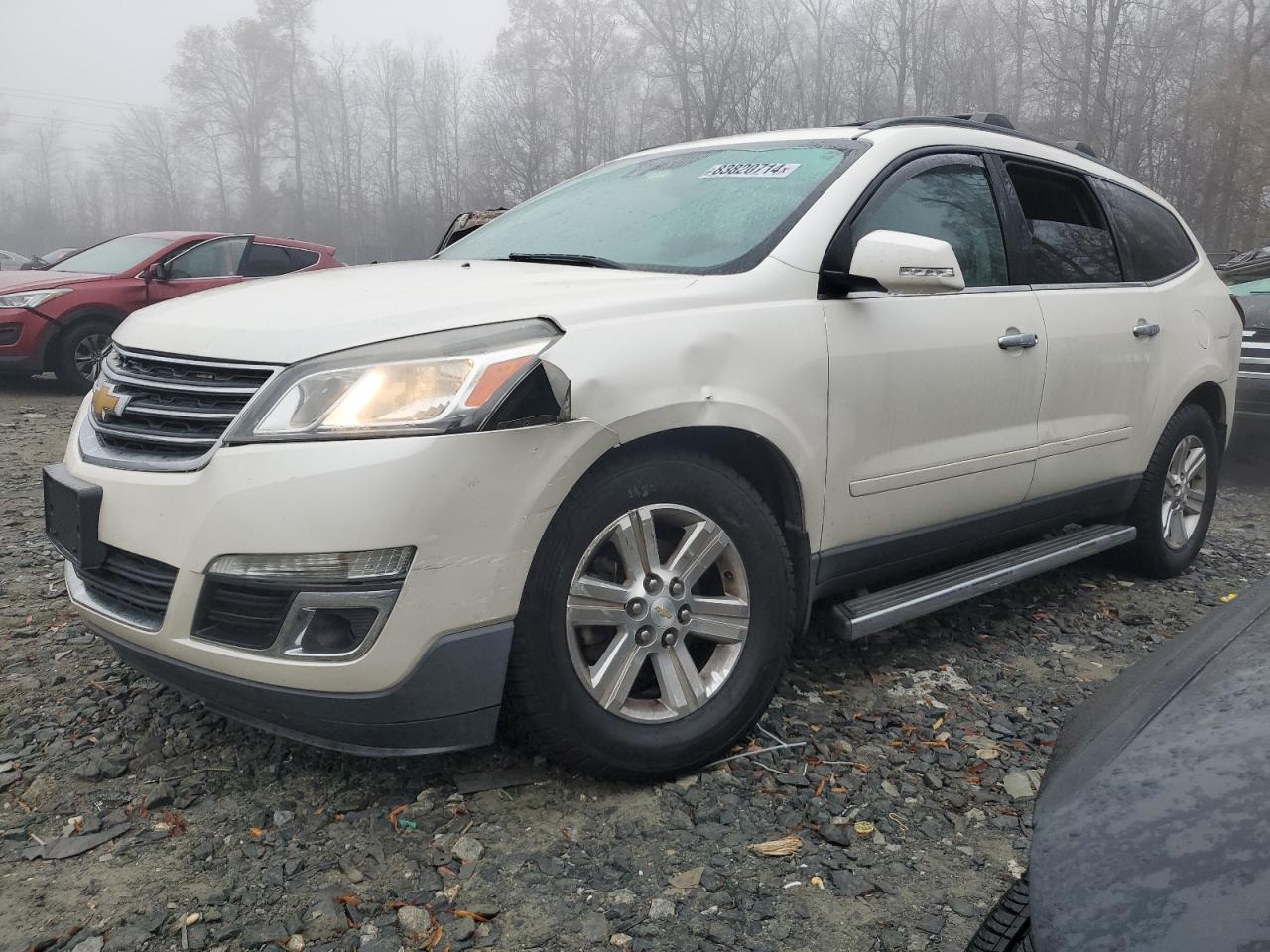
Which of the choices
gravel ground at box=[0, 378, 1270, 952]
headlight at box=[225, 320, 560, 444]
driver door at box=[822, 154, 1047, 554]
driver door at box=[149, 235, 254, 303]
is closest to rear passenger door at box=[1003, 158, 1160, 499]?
driver door at box=[822, 154, 1047, 554]

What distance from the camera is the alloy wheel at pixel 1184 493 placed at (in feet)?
13.8

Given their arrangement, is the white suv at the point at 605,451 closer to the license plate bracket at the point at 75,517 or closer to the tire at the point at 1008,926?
the license plate bracket at the point at 75,517

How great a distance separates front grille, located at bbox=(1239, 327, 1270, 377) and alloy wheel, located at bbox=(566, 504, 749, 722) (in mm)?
5563

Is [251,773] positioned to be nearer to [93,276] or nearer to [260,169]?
[93,276]

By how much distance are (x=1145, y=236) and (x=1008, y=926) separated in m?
3.63

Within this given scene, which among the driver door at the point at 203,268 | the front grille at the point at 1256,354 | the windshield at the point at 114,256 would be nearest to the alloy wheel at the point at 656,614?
the front grille at the point at 1256,354

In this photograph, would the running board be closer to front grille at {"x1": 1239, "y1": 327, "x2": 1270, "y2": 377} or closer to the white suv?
the white suv

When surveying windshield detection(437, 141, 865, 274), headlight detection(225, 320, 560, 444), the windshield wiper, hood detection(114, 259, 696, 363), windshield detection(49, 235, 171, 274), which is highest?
windshield detection(437, 141, 865, 274)

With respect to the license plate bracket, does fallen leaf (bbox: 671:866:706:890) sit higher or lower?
lower

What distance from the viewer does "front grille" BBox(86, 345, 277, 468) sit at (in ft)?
7.16

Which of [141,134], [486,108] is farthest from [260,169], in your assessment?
[486,108]

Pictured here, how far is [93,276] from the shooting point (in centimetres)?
897

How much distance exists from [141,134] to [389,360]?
67.3m

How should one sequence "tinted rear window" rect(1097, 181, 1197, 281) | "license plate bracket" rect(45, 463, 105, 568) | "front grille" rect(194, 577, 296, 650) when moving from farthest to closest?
"tinted rear window" rect(1097, 181, 1197, 281) < "license plate bracket" rect(45, 463, 105, 568) < "front grille" rect(194, 577, 296, 650)
